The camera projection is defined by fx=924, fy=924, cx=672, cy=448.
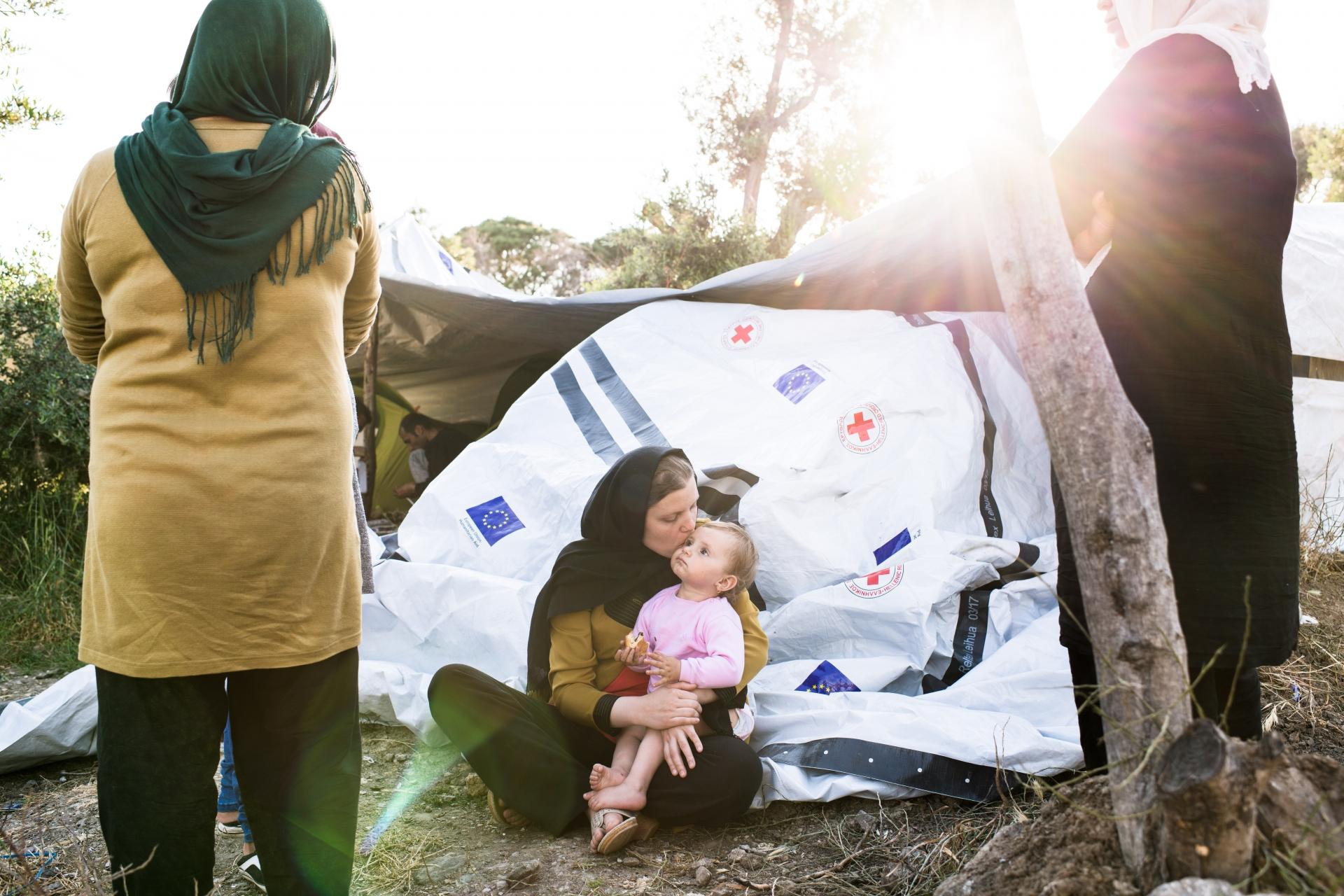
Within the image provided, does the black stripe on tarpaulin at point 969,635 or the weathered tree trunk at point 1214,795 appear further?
the black stripe on tarpaulin at point 969,635

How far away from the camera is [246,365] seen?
3.92 feet

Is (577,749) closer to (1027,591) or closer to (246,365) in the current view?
(246,365)

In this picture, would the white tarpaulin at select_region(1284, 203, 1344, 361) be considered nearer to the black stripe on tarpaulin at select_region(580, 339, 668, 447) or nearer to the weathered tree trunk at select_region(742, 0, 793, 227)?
the black stripe on tarpaulin at select_region(580, 339, 668, 447)

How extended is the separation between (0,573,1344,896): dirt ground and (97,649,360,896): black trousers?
0.25 m

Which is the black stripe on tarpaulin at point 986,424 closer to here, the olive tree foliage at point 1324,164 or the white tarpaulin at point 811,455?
the white tarpaulin at point 811,455

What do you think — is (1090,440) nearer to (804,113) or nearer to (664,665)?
(664,665)

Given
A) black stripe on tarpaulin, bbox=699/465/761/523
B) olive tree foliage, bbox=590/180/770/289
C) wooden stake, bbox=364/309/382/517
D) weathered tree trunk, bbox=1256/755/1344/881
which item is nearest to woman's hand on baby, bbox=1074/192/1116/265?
weathered tree trunk, bbox=1256/755/1344/881

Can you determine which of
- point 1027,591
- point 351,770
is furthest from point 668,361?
point 351,770

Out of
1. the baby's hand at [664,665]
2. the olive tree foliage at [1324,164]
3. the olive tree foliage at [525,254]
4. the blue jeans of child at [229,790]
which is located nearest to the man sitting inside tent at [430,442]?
the blue jeans of child at [229,790]

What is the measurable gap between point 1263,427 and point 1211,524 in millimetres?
157

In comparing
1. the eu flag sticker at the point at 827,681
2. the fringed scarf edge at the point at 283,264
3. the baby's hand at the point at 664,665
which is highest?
the fringed scarf edge at the point at 283,264

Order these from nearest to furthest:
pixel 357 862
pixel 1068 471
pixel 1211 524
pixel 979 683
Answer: pixel 1068 471
pixel 1211 524
pixel 357 862
pixel 979 683

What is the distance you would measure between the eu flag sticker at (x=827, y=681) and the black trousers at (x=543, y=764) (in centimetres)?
49

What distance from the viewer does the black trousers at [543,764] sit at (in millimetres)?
1881
